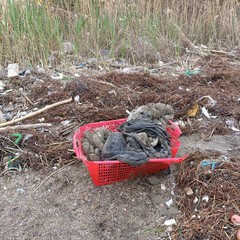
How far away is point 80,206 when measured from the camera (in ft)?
7.16

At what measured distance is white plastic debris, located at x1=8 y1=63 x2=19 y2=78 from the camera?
3.54 metres

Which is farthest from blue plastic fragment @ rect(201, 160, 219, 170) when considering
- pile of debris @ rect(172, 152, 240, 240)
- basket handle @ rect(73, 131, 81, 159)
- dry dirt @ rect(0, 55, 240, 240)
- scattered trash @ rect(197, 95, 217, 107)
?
scattered trash @ rect(197, 95, 217, 107)

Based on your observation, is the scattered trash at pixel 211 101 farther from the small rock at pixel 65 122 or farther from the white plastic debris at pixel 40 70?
the white plastic debris at pixel 40 70

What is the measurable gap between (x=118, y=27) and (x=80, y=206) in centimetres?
260

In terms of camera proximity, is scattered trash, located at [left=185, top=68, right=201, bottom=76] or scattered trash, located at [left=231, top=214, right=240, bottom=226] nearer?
scattered trash, located at [left=231, top=214, right=240, bottom=226]

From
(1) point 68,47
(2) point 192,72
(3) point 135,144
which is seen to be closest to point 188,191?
(3) point 135,144

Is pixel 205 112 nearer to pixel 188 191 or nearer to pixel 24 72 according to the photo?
pixel 188 191

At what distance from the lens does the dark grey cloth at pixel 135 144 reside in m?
2.11

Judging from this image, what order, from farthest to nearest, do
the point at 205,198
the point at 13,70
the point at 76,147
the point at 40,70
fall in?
the point at 40,70 → the point at 13,70 → the point at 76,147 → the point at 205,198

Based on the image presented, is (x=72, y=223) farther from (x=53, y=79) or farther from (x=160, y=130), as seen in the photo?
(x=53, y=79)

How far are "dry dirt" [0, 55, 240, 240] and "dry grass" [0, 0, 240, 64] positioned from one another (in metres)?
0.53

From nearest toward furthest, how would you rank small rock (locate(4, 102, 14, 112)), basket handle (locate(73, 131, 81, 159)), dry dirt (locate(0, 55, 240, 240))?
dry dirt (locate(0, 55, 240, 240)) < basket handle (locate(73, 131, 81, 159)) < small rock (locate(4, 102, 14, 112))

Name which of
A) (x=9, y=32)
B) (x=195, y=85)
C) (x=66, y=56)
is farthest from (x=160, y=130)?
(x=9, y=32)

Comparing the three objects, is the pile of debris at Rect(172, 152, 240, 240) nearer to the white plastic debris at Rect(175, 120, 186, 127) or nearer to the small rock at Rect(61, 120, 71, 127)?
the white plastic debris at Rect(175, 120, 186, 127)
